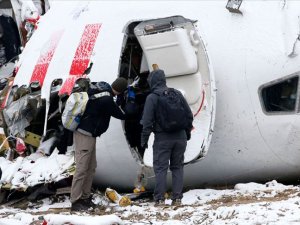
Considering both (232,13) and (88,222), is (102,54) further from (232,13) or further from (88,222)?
(88,222)

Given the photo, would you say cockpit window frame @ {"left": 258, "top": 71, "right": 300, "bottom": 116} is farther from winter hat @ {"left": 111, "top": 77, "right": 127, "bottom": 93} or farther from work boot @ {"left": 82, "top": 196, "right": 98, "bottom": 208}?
work boot @ {"left": 82, "top": 196, "right": 98, "bottom": 208}

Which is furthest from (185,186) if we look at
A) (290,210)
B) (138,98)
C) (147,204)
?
(290,210)

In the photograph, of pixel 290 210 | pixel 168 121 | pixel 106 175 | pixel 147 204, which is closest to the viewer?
pixel 290 210

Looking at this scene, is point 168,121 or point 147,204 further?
point 147,204

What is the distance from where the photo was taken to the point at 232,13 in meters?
8.81

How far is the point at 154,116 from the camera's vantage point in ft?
26.6

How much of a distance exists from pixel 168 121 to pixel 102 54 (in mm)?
1845

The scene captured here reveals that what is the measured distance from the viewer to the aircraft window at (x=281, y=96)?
27.4 feet

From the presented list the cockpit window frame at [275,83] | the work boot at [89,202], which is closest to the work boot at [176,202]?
the work boot at [89,202]

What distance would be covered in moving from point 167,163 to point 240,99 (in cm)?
124

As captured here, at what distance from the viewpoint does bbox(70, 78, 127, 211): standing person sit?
28.0ft

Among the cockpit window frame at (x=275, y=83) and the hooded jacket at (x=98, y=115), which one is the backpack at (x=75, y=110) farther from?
the cockpit window frame at (x=275, y=83)

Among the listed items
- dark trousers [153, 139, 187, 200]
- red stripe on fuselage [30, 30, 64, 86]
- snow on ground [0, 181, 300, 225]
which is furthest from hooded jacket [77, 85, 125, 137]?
red stripe on fuselage [30, 30, 64, 86]

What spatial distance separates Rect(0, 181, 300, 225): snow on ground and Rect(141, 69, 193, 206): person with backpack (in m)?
0.28
